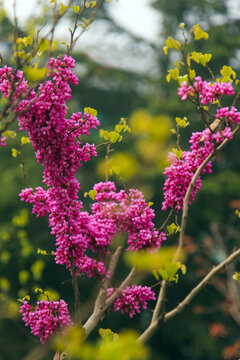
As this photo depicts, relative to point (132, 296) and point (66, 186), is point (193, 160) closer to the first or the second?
point (66, 186)

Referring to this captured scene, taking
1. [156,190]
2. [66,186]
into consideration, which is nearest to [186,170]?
[66,186]

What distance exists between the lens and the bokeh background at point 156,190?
32.0 ft

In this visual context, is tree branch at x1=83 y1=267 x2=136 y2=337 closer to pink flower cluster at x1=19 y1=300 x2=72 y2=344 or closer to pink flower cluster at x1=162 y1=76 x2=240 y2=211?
pink flower cluster at x1=19 y1=300 x2=72 y2=344

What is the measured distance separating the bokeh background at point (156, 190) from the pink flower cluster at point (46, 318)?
6.15m

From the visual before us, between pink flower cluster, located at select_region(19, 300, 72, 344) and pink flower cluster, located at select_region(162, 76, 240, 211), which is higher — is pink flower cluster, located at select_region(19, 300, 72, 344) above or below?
below

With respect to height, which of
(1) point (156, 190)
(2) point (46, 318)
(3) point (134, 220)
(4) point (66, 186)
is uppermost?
(1) point (156, 190)

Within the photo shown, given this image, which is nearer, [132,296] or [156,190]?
[132,296]

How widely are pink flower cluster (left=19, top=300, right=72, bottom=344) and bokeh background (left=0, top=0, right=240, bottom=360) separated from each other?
6.15 meters

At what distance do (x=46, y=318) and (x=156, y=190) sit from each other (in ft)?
28.5

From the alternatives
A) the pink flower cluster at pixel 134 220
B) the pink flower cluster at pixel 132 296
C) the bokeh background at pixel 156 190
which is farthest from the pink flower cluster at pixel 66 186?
the bokeh background at pixel 156 190

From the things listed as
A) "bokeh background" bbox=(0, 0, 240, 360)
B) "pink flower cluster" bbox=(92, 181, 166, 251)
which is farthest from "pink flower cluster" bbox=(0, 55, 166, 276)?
"bokeh background" bbox=(0, 0, 240, 360)

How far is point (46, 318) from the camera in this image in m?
2.23

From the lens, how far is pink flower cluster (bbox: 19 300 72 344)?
224cm

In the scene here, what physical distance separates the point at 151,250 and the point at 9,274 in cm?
875
